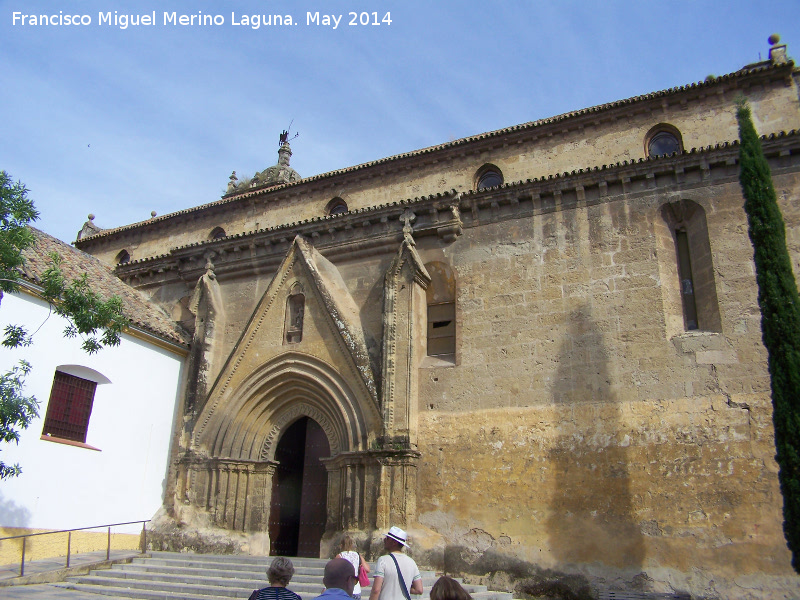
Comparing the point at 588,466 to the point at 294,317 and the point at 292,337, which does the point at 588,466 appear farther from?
the point at 294,317

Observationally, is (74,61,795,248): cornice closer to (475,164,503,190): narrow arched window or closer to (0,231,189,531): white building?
(475,164,503,190): narrow arched window

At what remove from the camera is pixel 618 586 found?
1097 centimetres

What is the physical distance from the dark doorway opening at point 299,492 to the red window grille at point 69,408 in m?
4.17

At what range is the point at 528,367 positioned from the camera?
1307 cm

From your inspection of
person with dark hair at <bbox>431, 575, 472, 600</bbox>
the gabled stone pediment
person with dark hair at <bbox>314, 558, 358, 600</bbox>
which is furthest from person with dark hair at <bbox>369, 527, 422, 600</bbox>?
the gabled stone pediment

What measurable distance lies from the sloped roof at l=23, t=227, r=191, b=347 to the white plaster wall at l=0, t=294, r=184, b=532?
476 millimetres

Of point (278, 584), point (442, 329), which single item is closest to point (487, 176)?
point (442, 329)

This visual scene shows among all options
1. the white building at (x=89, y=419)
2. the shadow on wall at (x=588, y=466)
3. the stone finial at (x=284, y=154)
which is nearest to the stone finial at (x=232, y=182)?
the stone finial at (x=284, y=154)

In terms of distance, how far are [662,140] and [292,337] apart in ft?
35.0

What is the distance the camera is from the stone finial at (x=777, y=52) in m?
16.7

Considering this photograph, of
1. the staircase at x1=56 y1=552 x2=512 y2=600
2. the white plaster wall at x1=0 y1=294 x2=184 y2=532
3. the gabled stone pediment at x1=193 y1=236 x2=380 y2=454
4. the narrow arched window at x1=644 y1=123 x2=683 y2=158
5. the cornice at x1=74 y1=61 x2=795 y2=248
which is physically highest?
the cornice at x1=74 y1=61 x2=795 y2=248

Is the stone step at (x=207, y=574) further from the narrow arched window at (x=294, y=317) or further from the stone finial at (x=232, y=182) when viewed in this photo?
the stone finial at (x=232, y=182)

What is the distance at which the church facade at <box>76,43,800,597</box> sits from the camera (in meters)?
11.3

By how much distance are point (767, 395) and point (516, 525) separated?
4.76 m
